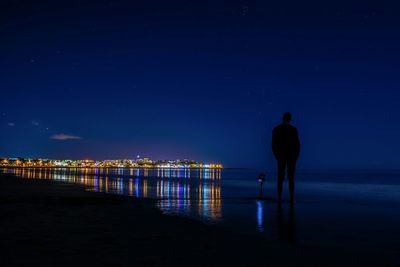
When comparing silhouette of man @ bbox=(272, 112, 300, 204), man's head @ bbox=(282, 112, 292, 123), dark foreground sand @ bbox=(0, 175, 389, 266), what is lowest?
dark foreground sand @ bbox=(0, 175, 389, 266)

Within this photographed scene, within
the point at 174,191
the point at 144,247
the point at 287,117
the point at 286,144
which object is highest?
the point at 287,117

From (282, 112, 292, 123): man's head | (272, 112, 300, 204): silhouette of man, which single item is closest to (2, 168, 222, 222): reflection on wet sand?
(272, 112, 300, 204): silhouette of man

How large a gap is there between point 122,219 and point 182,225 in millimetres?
2009

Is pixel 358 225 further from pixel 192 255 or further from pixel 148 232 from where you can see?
pixel 192 255

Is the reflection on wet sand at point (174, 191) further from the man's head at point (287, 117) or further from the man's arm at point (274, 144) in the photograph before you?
the man's head at point (287, 117)

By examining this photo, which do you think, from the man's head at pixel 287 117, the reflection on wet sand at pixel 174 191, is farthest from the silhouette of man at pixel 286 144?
the reflection on wet sand at pixel 174 191

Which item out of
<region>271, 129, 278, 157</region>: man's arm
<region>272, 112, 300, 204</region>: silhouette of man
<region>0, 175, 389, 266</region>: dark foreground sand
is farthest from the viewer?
<region>271, 129, 278, 157</region>: man's arm

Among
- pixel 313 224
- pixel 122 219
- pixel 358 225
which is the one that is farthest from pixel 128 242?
pixel 358 225

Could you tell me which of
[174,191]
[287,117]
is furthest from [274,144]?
[174,191]

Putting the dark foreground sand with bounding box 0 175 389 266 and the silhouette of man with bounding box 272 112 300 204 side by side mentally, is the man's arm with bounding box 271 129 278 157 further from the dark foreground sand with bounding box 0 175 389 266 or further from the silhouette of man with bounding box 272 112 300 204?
the dark foreground sand with bounding box 0 175 389 266

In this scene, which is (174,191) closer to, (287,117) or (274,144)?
(274,144)

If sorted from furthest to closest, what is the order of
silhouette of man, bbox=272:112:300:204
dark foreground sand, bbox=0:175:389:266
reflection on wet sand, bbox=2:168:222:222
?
reflection on wet sand, bbox=2:168:222:222 → silhouette of man, bbox=272:112:300:204 → dark foreground sand, bbox=0:175:389:266

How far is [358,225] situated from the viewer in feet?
35.5

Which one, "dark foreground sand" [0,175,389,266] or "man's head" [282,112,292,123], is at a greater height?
"man's head" [282,112,292,123]
